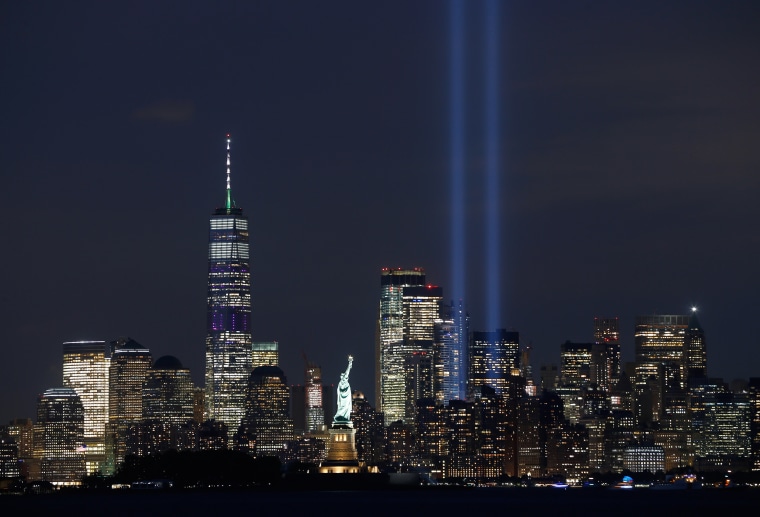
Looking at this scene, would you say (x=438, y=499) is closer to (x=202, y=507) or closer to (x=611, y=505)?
(x=611, y=505)

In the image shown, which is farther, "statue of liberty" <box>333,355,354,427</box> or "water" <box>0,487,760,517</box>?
"statue of liberty" <box>333,355,354,427</box>

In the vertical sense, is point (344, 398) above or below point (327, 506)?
above

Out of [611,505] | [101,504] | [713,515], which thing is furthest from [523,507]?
[101,504]

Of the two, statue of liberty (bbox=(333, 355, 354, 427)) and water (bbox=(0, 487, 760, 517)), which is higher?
statue of liberty (bbox=(333, 355, 354, 427))

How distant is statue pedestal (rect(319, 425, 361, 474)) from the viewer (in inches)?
6900

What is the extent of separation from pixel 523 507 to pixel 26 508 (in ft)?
164

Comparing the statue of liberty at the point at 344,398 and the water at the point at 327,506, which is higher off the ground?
the statue of liberty at the point at 344,398

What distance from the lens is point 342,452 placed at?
176m

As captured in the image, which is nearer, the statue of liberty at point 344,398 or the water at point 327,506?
the water at point 327,506

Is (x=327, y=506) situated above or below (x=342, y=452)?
below

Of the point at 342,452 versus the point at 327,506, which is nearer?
the point at 327,506

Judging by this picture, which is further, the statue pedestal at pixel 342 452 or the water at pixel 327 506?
the statue pedestal at pixel 342 452

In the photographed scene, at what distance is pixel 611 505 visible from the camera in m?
190

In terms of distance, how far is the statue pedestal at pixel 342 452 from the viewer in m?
175
